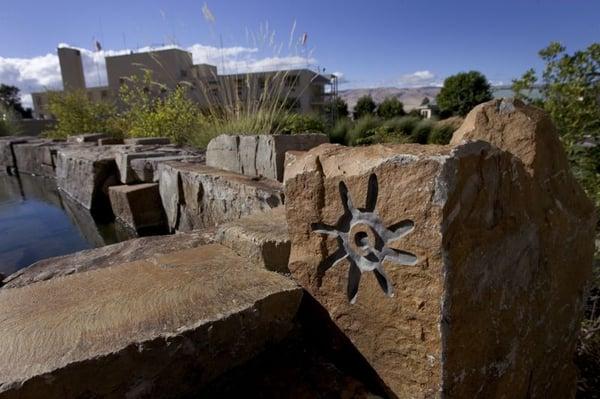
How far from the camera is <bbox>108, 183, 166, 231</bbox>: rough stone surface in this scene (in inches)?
110

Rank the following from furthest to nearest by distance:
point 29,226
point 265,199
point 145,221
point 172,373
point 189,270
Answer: point 29,226 → point 145,221 → point 265,199 → point 189,270 → point 172,373

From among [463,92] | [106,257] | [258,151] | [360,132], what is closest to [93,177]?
[258,151]

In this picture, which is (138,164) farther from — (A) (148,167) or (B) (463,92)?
(B) (463,92)

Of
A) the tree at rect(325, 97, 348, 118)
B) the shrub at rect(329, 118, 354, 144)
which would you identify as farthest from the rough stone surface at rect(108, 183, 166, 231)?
the tree at rect(325, 97, 348, 118)

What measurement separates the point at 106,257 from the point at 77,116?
278 inches

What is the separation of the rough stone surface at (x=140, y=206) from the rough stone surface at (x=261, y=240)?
1.73m

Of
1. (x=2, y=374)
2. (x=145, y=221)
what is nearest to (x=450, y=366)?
(x=2, y=374)

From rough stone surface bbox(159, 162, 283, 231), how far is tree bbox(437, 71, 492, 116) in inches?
703

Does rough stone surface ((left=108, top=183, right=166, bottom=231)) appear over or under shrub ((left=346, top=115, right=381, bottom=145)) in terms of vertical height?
under

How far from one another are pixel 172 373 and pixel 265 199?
1.05 metres

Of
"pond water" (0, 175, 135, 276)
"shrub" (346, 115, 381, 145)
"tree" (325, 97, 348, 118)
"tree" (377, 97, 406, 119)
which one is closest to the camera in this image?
"pond water" (0, 175, 135, 276)

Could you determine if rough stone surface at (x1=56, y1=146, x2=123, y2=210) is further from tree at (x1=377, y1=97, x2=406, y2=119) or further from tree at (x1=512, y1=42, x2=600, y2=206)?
tree at (x1=377, y1=97, x2=406, y2=119)

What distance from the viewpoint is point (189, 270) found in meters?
1.08

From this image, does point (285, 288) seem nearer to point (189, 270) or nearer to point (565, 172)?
point (189, 270)
